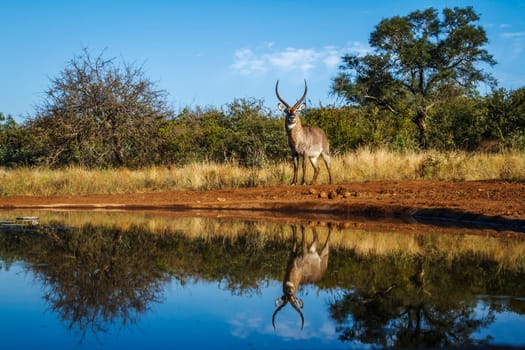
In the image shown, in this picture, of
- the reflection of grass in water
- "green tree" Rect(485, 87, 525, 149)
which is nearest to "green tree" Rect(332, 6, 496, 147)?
"green tree" Rect(485, 87, 525, 149)

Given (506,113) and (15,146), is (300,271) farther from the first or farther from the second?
(15,146)

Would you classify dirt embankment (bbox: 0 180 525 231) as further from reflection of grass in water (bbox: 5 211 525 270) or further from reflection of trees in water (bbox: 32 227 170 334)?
reflection of trees in water (bbox: 32 227 170 334)

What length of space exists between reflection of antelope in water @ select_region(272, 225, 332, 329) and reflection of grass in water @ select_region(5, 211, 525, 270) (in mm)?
556

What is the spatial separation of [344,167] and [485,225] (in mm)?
8886

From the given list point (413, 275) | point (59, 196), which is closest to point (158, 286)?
point (413, 275)

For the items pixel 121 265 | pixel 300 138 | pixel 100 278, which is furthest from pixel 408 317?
pixel 300 138

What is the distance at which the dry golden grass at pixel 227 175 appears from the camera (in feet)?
61.9

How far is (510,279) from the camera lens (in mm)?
6168

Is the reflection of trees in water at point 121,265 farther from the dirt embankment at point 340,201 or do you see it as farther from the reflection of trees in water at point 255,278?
the dirt embankment at point 340,201

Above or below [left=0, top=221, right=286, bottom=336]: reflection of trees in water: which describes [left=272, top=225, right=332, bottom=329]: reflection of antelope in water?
below

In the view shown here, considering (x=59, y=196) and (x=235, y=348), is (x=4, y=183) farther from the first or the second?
(x=235, y=348)

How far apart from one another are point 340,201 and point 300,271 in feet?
27.3

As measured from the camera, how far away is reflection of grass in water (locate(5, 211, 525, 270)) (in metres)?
7.89

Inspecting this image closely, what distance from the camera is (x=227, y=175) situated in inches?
776
